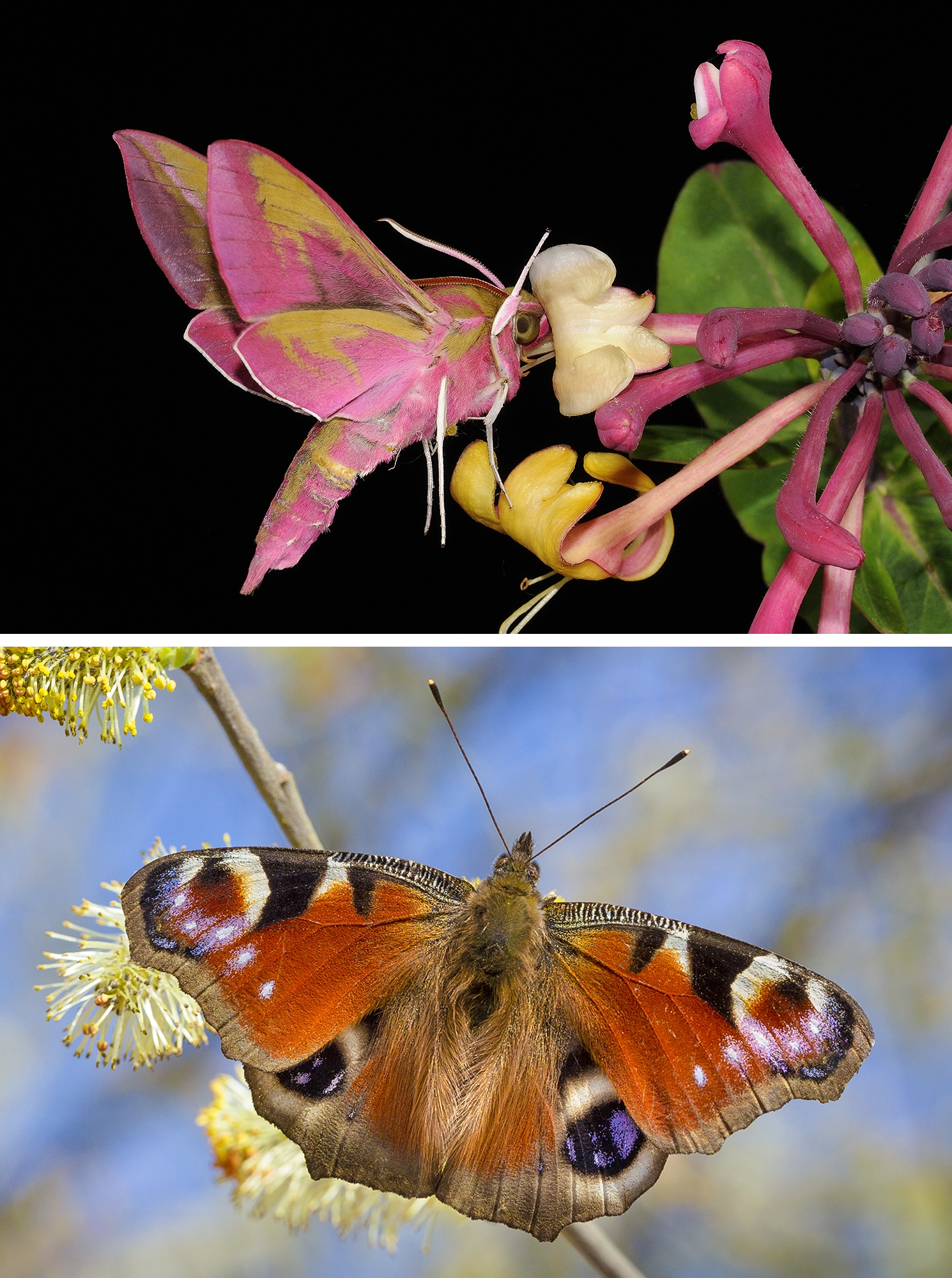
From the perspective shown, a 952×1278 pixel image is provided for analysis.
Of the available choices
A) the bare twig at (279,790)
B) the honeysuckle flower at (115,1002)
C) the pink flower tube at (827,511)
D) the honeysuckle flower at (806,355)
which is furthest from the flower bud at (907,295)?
the honeysuckle flower at (115,1002)

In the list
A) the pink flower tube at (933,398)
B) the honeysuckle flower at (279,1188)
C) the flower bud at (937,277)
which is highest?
the flower bud at (937,277)

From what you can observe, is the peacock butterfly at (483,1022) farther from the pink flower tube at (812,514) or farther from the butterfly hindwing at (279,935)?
the pink flower tube at (812,514)

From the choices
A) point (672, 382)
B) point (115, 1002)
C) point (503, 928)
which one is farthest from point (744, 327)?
point (115, 1002)

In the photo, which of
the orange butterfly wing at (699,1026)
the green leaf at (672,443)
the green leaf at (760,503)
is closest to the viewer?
the orange butterfly wing at (699,1026)

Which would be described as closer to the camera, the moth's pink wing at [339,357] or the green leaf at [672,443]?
the moth's pink wing at [339,357]

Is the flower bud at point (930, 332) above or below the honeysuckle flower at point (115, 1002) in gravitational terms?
above

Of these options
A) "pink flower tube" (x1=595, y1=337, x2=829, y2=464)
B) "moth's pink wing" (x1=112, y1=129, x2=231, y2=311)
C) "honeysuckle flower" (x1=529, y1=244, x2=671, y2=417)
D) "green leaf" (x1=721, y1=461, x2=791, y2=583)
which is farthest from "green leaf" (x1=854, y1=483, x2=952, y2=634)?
"moth's pink wing" (x1=112, y1=129, x2=231, y2=311)
